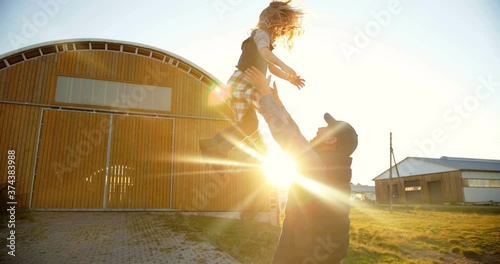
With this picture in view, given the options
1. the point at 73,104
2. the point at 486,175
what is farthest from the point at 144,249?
the point at 486,175

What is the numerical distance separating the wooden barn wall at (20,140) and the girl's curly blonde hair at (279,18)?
530 inches

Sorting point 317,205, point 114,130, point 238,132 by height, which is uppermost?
Result: point 114,130

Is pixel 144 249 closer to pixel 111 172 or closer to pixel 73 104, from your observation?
pixel 111 172

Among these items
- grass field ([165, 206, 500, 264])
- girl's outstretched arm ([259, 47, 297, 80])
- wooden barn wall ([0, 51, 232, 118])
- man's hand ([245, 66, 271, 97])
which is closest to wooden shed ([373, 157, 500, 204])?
grass field ([165, 206, 500, 264])

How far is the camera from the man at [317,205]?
1.36m

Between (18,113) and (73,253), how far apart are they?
383 inches

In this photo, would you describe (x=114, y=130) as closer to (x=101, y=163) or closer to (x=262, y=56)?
(x=101, y=163)

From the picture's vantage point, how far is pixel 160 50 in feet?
48.8

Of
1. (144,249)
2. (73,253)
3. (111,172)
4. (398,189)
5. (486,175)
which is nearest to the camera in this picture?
(73,253)

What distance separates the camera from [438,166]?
127ft

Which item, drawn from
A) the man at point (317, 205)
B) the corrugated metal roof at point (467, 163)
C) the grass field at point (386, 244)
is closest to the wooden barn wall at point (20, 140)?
the grass field at point (386, 244)

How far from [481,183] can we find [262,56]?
146ft

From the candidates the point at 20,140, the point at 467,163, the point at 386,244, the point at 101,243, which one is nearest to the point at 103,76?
the point at 20,140

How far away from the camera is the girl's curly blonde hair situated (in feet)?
9.22
